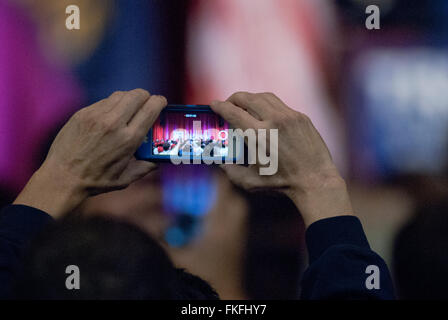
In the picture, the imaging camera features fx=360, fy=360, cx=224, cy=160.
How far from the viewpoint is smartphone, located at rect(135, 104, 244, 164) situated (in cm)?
65

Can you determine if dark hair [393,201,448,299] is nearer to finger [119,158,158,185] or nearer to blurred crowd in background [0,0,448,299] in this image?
blurred crowd in background [0,0,448,299]

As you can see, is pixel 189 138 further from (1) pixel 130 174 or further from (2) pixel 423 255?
(2) pixel 423 255

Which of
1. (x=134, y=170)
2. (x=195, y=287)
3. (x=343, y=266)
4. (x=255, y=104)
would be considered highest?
(x=255, y=104)

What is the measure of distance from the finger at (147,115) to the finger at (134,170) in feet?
0.26

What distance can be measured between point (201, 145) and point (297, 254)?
31 cm

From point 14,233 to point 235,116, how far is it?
1.25 feet

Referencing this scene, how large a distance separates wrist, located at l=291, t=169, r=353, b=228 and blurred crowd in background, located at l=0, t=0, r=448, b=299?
15 cm

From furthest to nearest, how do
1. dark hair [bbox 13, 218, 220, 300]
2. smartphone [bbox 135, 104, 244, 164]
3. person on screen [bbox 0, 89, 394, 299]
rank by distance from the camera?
smartphone [bbox 135, 104, 244, 164] < person on screen [bbox 0, 89, 394, 299] < dark hair [bbox 13, 218, 220, 300]

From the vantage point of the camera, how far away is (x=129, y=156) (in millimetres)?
612

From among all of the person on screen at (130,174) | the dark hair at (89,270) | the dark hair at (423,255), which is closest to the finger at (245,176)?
the person on screen at (130,174)

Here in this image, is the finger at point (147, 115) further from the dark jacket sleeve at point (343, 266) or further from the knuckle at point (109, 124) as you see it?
the dark jacket sleeve at point (343, 266)

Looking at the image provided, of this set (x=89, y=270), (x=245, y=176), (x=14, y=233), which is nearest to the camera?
(x=89, y=270)

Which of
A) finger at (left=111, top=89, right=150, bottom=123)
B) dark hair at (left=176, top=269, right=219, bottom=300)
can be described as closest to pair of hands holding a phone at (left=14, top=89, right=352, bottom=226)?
finger at (left=111, top=89, right=150, bottom=123)

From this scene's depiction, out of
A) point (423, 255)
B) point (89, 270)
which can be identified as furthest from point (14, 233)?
point (423, 255)
